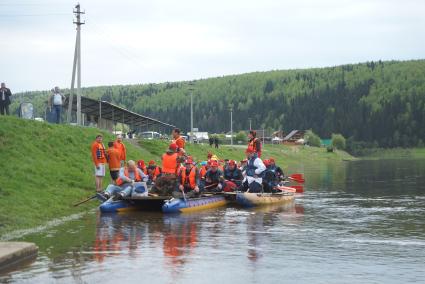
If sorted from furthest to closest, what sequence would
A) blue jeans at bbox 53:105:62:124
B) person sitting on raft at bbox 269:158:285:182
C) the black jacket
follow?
1. blue jeans at bbox 53:105:62:124
2. the black jacket
3. person sitting on raft at bbox 269:158:285:182

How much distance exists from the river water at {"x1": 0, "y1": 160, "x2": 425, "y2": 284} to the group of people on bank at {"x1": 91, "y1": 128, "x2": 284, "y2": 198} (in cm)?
119

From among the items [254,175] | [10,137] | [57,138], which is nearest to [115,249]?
[254,175]

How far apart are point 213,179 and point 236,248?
403 inches

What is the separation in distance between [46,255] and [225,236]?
14.8 feet

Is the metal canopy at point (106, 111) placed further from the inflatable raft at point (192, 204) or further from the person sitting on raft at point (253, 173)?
the inflatable raft at point (192, 204)

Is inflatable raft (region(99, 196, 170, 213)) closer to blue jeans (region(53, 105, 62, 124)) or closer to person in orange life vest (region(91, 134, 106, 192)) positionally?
person in orange life vest (region(91, 134, 106, 192))

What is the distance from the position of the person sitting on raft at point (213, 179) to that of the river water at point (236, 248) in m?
2.12

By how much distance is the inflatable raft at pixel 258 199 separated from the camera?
22.6 metres

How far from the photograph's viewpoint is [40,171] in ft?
76.3

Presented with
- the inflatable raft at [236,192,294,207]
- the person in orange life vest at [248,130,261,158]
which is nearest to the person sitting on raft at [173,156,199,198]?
the inflatable raft at [236,192,294,207]

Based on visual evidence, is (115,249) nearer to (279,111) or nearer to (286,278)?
(286,278)

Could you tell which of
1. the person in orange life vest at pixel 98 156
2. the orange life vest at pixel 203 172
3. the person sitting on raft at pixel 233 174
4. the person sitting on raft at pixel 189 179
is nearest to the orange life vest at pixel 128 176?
the person sitting on raft at pixel 189 179

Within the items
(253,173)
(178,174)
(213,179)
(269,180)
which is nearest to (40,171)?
(178,174)

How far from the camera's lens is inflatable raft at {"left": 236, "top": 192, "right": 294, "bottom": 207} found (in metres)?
22.6
